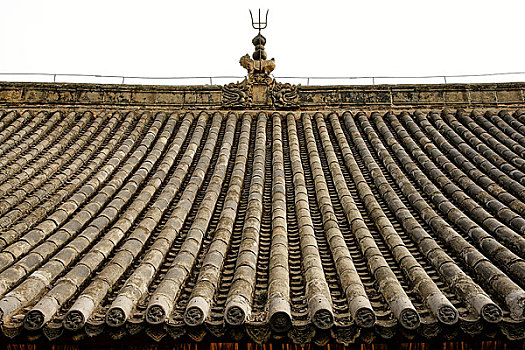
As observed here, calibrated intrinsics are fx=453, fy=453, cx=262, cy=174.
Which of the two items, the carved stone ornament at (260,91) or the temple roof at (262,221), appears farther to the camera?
the carved stone ornament at (260,91)

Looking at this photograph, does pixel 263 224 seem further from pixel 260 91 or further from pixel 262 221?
pixel 260 91

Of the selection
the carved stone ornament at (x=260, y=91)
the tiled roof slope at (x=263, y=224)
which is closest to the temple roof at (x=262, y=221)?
the tiled roof slope at (x=263, y=224)

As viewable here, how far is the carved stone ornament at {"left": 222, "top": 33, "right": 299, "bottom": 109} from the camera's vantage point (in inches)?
393

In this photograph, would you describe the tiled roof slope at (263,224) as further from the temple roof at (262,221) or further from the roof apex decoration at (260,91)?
the roof apex decoration at (260,91)

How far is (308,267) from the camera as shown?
14.5 feet

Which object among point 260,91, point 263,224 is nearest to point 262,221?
point 263,224

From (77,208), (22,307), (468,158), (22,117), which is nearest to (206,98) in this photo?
(22,117)

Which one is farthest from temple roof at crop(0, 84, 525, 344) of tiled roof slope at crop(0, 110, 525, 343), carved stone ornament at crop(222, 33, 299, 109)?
carved stone ornament at crop(222, 33, 299, 109)

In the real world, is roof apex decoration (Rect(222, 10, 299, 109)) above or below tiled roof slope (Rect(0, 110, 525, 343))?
above

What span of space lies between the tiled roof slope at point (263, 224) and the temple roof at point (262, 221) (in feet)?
0.08

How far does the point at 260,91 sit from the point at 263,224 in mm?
5072

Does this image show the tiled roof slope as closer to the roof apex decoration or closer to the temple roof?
the temple roof

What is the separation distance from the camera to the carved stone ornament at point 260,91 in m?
9.98

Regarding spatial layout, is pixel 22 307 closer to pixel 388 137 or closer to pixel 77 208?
pixel 77 208
